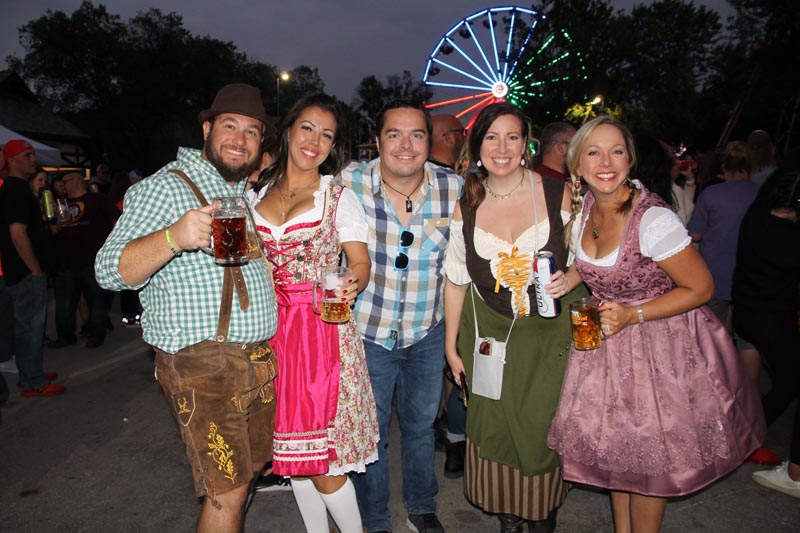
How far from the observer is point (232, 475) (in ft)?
7.62

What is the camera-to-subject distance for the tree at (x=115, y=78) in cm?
3788

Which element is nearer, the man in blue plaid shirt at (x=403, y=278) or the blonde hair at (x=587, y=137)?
the blonde hair at (x=587, y=137)

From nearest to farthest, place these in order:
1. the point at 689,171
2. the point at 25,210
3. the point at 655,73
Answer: the point at 25,210
the point at 689,171
the point at 655,73

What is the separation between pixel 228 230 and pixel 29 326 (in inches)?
173

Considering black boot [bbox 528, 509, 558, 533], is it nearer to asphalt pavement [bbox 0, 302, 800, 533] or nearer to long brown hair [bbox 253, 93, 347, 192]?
asphalt pavement [bbox 0, 302, 800, 533]

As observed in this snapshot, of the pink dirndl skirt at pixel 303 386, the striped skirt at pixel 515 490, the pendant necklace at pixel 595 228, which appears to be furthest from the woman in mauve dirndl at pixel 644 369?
the pink dirndl skirt at pixel 303 386

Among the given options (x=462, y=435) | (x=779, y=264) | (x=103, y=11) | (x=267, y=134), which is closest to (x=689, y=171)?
(x=779, y=264)

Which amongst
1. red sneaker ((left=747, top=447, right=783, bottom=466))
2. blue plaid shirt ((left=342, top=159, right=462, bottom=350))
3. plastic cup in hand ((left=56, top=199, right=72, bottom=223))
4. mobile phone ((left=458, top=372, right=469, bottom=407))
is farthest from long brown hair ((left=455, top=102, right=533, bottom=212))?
plastic cup in hand ((left=56, top=199, right=72, bottom=223))

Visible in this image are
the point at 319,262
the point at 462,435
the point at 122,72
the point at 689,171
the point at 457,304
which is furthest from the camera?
the point at 122,72

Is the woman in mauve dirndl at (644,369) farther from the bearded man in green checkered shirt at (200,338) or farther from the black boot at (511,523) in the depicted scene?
the bearded man in green checkered shirt at (200,338)

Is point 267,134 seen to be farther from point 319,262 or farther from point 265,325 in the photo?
point 265,325

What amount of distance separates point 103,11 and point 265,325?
46260mm

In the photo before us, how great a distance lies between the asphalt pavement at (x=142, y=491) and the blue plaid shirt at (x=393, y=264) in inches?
50.9

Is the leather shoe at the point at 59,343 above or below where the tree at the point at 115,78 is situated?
below
